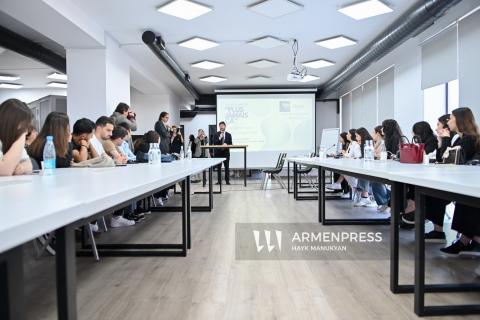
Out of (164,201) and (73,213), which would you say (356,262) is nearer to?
(73,213)

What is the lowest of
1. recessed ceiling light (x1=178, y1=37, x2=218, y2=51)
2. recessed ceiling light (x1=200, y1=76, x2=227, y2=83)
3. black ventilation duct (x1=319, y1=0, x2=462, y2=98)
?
black ventilation duct (x1=319, y1=0, x2=462, y2=98)

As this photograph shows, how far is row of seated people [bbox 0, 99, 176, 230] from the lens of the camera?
1.85 meters

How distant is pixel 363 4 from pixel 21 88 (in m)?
8.94

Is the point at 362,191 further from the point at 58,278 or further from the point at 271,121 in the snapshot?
the point at 271,121

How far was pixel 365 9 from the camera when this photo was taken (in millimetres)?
4609

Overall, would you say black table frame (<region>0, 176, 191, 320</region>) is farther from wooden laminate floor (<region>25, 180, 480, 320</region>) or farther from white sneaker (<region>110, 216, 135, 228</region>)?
white sneaker (<region>110, 216, 135, 228</region>)

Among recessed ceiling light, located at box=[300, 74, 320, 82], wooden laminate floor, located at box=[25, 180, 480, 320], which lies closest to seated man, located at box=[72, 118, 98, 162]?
wooden laminate floor, located at box=[25, 180, 480, 320]

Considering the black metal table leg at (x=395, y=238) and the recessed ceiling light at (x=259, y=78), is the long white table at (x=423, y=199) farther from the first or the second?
the recessed ceiling light at (x=259, y=78)

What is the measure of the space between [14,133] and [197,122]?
10.2 m

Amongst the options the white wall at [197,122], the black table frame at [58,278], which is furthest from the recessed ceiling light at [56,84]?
the black table frame at [58,278]

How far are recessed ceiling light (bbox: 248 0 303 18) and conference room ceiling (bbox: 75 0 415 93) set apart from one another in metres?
0.06

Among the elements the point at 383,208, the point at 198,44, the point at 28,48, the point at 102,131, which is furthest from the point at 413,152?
the point at 28,48

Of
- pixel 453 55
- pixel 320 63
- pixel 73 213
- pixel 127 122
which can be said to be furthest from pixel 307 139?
pixel 73 213

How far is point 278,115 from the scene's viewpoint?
9.88m
